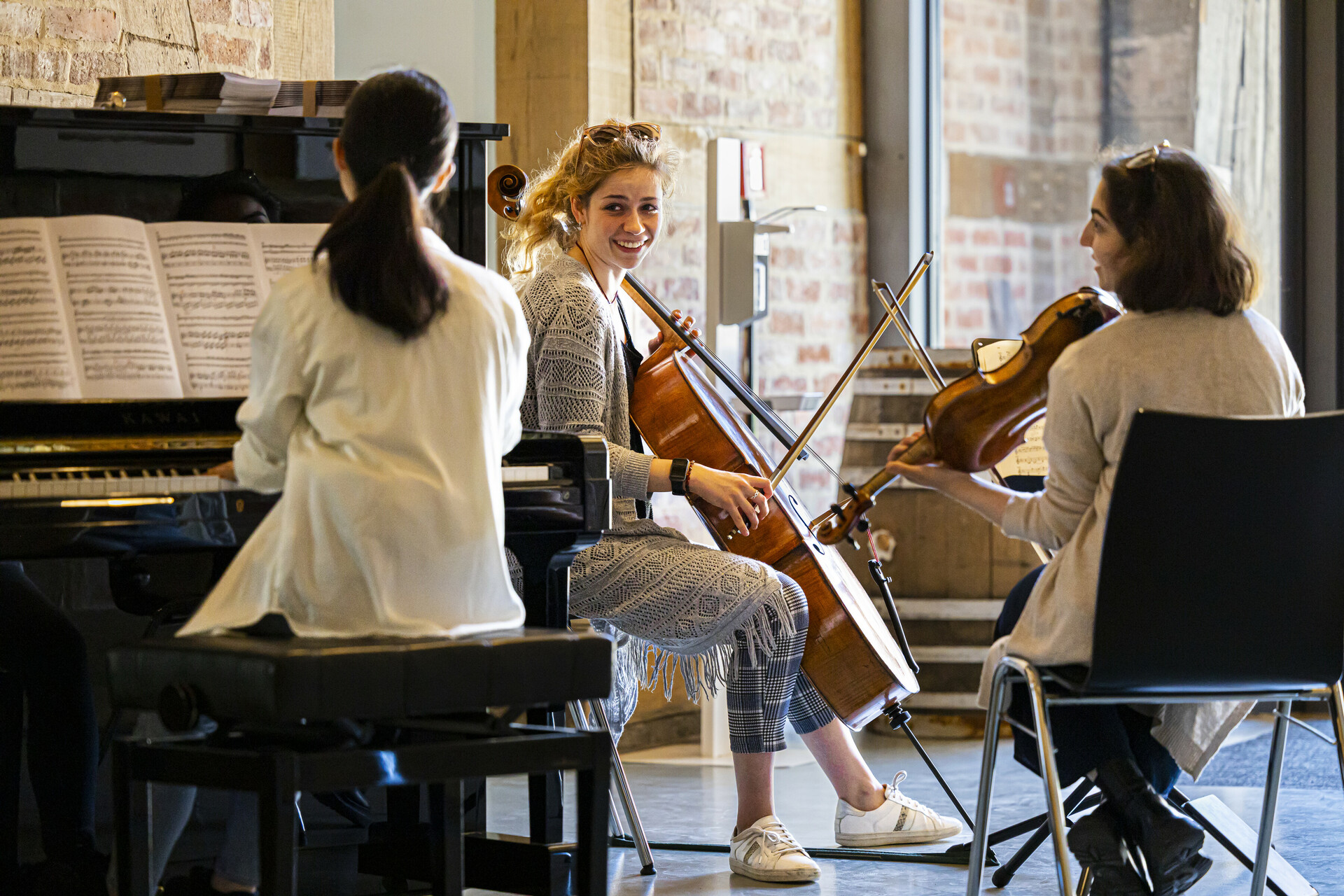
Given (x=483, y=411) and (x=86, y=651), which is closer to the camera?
(x=483, y=411)

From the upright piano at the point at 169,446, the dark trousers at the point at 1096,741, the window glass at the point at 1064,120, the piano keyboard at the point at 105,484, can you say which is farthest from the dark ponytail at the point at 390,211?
the window glass at the point at 1064,120

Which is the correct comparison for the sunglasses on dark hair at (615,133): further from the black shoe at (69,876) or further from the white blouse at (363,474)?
the black shoe at (69,876)

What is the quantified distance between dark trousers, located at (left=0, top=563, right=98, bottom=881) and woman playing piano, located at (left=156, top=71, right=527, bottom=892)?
486 millimetres

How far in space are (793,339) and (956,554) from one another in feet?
2.90

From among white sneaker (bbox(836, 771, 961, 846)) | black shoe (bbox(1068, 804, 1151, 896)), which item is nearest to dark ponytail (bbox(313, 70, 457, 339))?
black shoe (bbox(1068, 804, 1151, 896))

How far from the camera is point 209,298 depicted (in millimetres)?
2408

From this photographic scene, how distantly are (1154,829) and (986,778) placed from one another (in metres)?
0.22

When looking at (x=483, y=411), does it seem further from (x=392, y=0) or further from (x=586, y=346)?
(x=392, y=0)

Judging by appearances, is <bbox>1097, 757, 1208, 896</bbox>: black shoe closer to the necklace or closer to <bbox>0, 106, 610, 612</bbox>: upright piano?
<bbox>0, 106, 610, 612</bbox>: upright piano

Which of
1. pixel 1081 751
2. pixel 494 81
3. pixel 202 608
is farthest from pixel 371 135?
pixel 494 81

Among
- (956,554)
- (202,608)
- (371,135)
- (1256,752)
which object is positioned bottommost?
(1256,752)

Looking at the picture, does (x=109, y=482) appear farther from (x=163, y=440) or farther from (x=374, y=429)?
(x=374, y=429)

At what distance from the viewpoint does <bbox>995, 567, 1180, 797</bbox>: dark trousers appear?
7.31ft

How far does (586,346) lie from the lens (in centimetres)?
283
